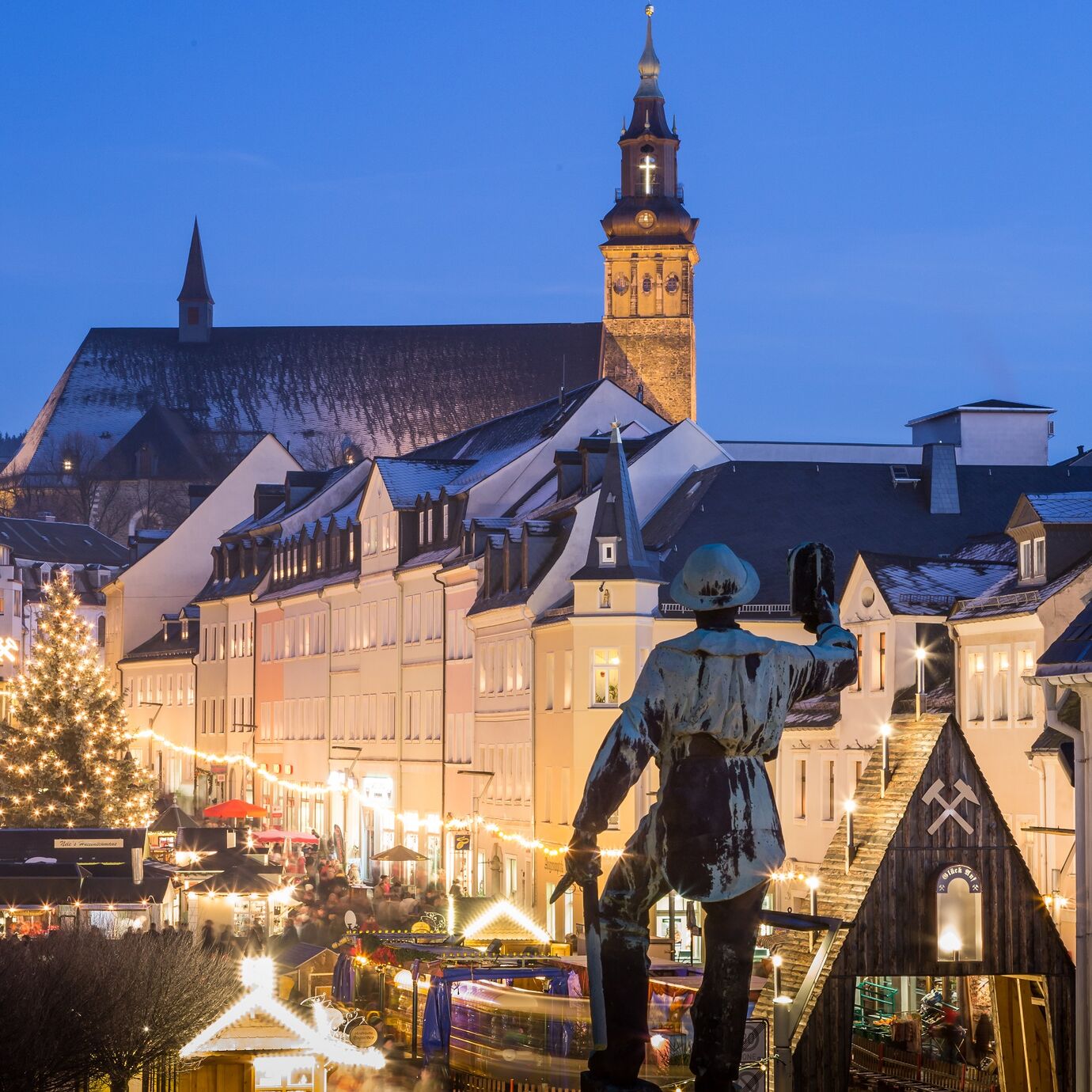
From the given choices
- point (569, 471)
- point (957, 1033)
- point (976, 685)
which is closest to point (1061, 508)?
point (976, 685)

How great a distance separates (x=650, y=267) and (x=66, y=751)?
81.4 meters

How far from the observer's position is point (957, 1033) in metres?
29.5

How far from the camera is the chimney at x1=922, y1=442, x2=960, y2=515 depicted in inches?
2069

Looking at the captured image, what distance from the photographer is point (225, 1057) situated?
20.9 meters

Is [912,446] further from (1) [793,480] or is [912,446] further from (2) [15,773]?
(2) [15,773]

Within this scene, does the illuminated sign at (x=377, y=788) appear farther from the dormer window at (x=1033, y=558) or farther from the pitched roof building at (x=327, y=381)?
the pitched roof building at (x=327, y=381)

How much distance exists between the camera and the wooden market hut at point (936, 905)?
838 inches

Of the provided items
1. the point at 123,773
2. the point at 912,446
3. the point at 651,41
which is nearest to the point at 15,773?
the point at 123,773

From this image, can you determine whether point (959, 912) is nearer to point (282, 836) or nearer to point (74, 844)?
point (74, 844)

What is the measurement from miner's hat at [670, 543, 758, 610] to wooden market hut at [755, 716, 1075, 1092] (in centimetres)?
1330

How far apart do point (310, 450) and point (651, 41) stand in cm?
3126

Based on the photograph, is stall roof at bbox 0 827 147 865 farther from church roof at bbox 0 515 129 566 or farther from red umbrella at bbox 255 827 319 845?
church roof at bbox 0 515 129 566

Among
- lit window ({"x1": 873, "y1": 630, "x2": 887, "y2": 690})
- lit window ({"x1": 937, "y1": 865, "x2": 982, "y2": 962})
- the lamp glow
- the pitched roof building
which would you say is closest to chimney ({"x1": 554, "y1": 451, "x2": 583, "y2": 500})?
lit window ({"x1": 873, "y1": 630, "x2": 887, "y2": 690})

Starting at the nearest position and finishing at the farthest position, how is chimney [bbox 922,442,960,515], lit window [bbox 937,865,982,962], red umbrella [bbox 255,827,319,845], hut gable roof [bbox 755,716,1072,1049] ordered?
lit window [bbox 937,865,982,962], hut gable roof [bbox 755,716,1072,1049], chimney [bbox 922,442,960,515], red umbrella [bbox 255,827,319,845]
